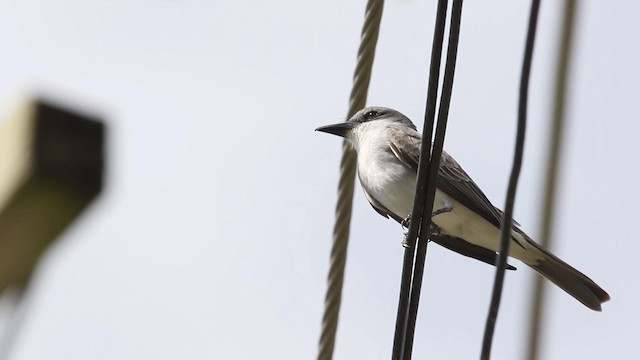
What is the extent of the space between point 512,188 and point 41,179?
1.46m

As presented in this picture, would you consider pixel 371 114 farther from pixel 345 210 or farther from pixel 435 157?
pixel 435 157

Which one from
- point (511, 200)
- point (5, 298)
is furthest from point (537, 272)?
point (5, 298)

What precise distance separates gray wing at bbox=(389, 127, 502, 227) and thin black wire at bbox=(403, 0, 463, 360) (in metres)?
2.30

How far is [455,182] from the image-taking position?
5805 mm

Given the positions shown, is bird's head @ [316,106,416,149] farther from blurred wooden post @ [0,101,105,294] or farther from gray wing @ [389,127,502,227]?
blurred wooden post @ [0,101,105,294]

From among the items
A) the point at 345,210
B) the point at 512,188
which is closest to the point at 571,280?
the point at 345,210

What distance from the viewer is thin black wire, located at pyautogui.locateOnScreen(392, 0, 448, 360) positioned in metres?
3.09

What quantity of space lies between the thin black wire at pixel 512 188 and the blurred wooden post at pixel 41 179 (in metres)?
1.30

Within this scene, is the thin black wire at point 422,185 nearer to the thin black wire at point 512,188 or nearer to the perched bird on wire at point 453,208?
the thin black wire at point 512,188

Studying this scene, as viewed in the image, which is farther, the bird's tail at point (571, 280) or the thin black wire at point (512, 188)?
the bird's tail at point (571, 280)

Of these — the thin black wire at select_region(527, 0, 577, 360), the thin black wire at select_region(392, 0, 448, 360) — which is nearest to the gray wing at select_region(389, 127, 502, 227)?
the thin black wire at select_region(527, 0, 577, 360)

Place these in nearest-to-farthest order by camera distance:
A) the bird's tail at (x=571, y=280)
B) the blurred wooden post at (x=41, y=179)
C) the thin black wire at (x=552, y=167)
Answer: the blurred wooden post at (x=41, y=179), the thin black wire at (x=552, y=167), the bird's tail at (x=571, y=280)

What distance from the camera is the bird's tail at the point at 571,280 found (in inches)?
229

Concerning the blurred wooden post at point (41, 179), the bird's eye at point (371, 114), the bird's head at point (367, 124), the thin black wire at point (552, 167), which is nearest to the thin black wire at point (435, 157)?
the thin black wire at point (552, 167)
